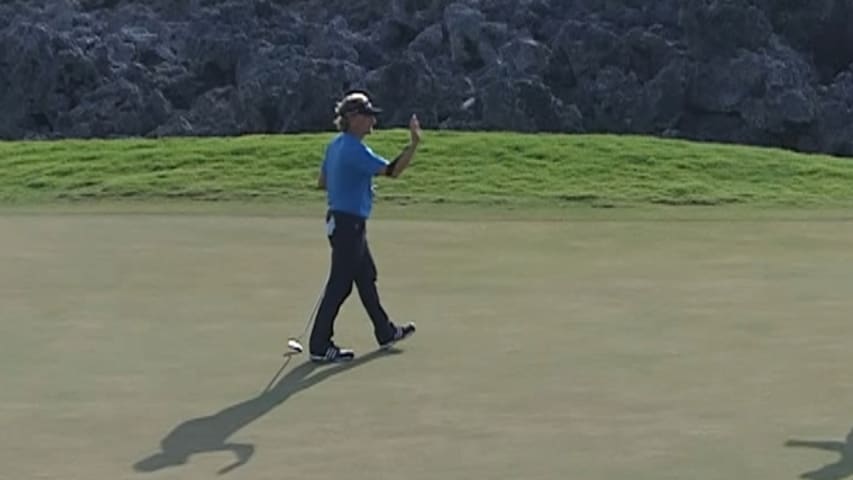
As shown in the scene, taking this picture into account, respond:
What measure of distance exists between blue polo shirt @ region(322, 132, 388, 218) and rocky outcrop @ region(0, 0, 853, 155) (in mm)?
27042

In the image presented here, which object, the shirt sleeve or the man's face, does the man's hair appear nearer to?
the man's face

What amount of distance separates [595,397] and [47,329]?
3.96 m

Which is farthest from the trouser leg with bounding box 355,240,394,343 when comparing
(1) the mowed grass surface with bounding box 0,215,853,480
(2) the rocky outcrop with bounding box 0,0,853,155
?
(2) the rocky outcrop with bounding box 0,0,853,155

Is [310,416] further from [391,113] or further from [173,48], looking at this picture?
[173,48]

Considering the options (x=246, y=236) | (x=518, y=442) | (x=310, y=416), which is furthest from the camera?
(x=246, y=236)

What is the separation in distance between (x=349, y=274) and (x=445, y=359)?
819 millimetres

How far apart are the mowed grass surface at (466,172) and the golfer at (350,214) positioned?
372 inches

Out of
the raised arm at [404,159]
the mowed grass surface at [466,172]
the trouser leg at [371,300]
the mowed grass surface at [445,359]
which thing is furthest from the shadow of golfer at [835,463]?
the mowed grass surface at [466,172]

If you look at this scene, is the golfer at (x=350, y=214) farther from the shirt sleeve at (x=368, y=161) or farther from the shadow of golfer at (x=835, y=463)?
the shadow of golfer at (x=835, y=463)

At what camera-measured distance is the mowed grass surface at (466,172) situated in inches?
824

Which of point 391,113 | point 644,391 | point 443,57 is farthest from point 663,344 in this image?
point 443,57

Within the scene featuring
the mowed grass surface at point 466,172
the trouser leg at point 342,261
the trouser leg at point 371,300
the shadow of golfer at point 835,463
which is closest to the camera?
the shadow of golfer at point 835,463

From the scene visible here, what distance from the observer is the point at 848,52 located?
149ft

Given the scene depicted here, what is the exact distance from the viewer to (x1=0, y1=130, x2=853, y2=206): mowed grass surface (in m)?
20.9
